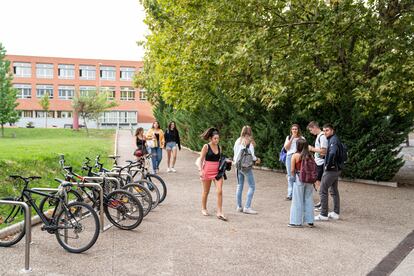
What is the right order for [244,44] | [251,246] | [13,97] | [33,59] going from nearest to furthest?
[251,246], [244,44], [13,97], [33,59]

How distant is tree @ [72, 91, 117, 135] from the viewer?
163 ft

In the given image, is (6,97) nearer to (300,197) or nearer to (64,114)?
(64,114)

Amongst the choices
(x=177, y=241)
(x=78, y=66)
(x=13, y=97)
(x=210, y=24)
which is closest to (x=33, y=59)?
(x=78, y=66)

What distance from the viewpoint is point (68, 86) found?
78812mm

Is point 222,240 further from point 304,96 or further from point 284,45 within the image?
point 284,45

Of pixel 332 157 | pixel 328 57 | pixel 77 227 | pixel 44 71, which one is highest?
pixel 44 71

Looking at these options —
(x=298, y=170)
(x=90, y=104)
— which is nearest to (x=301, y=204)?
(x=298, y=170)

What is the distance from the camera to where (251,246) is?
6430 mm

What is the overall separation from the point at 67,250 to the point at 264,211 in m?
4.37

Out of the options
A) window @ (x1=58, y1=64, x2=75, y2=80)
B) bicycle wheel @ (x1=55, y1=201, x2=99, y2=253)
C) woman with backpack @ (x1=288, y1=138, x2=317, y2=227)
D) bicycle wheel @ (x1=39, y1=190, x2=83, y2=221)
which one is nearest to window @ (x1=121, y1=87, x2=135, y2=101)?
window @ (x1=58, y1=64, x2=75, y2=80)

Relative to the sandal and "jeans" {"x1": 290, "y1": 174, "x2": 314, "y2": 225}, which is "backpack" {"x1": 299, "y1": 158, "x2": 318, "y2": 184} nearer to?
"jeans" {"x1": 290, "y1": 174, "x2": 314, "y2": 225}

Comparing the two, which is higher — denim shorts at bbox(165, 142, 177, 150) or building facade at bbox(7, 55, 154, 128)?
building facade at bbox(7, 55, 154, 128)

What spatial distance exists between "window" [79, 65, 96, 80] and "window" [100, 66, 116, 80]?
4.65ft

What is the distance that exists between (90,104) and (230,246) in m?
45.7
